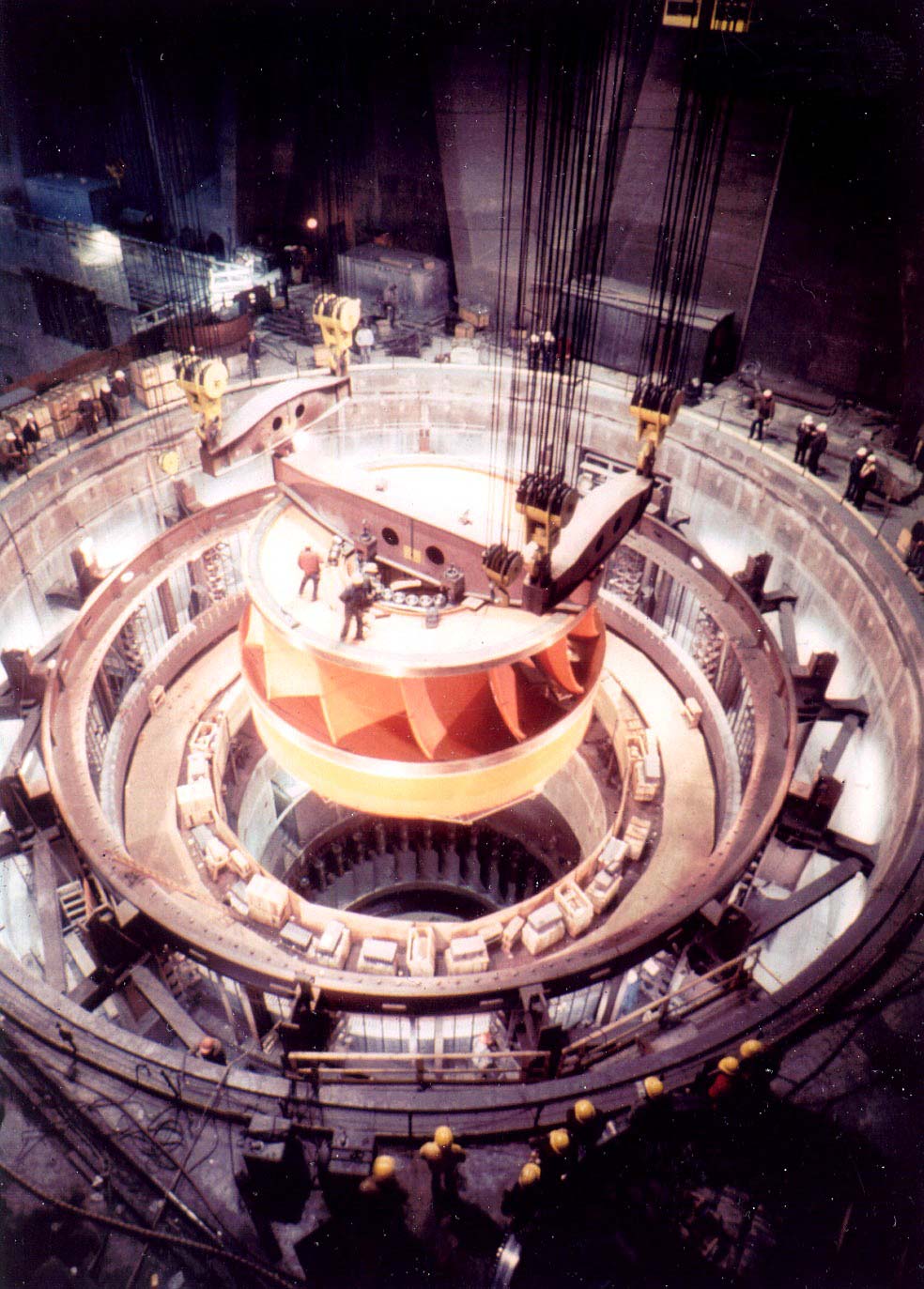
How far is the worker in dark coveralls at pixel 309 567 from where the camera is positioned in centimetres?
1305

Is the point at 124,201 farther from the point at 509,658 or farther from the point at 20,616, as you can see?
the point at 509,658

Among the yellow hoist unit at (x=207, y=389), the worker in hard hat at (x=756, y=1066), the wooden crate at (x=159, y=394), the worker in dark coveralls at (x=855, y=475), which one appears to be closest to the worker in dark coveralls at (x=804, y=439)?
the worker in dark coveralls at (x=855, y=475)

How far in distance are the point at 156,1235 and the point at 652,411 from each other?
12118 millimetres

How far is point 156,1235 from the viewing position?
29.3 feet

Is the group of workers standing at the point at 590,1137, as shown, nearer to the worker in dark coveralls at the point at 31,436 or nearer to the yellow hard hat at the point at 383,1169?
the yellow hard hat at the point at 383,1169

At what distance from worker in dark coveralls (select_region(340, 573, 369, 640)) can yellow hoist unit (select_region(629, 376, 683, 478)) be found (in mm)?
4638

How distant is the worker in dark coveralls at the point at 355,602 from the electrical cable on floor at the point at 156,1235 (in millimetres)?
7301

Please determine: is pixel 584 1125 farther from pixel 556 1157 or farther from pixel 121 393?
pixel 121 393

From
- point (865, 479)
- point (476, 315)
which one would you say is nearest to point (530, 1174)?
point (865, 479)

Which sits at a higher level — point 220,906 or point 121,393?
point 121,393

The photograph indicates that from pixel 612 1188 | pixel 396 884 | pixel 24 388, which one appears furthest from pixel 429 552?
pixel 24 388

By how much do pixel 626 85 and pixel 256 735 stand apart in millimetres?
23458

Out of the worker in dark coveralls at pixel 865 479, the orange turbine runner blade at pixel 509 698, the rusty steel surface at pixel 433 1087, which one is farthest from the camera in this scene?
the worker in dark coveralls at pixel 865 479

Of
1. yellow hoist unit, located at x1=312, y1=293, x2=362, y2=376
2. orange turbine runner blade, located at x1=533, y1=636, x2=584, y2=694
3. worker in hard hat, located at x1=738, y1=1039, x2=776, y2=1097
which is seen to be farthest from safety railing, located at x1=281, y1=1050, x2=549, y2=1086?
yellow hoist unit, located at x1=312, y1=293, x2=362, y2=376
